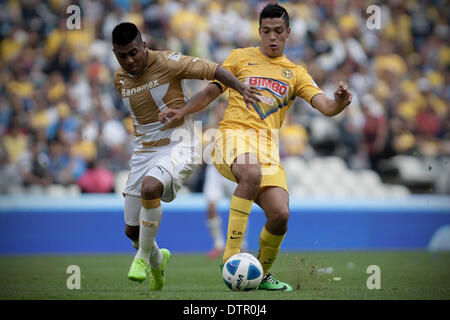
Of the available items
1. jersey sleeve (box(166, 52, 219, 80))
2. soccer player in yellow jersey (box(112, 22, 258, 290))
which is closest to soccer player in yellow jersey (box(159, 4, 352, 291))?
jersey sleeve (box(166, 52, 219, 80))

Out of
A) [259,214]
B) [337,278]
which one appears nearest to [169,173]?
[337,278]

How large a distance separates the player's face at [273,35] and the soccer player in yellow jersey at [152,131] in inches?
22.8

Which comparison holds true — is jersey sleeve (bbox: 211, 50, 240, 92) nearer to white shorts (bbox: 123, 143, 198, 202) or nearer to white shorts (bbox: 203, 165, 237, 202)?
white shorts (bbox: 123, 143, 198, 202)

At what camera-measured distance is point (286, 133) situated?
14.5 m

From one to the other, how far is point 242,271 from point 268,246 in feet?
1.87

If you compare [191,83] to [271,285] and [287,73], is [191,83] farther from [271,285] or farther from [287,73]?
[271,285]

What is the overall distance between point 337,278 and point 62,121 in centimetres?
824

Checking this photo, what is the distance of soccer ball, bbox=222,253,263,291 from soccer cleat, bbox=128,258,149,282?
72 centimetres

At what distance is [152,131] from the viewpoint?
270 inches

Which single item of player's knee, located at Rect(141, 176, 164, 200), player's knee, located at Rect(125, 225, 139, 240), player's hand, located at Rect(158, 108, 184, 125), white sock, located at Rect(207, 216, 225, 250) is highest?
player's hand, located at Rect(158, 108, 184, 125)

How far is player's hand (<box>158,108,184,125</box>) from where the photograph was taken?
634cm

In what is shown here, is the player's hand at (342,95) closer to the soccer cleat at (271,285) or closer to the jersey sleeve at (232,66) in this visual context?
the jersey sleeve at (232,66)
